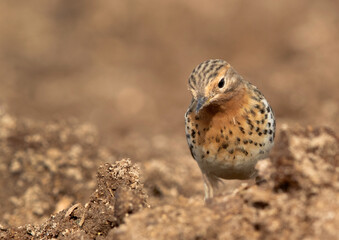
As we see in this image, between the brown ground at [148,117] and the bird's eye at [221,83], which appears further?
the bird's eye at [221,83]

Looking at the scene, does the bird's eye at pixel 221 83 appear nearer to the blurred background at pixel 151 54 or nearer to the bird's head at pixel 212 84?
the bird's head at pixel 212 84

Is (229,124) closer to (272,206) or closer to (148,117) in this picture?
(272,206)

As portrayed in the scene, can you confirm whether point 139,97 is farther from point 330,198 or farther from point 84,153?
point 330,198

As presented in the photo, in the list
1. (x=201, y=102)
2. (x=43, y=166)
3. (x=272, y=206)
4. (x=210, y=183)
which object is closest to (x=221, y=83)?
(x=201, y=102)

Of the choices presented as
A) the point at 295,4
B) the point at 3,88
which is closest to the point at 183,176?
the point at 3,88

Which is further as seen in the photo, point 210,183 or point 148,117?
point 148,117

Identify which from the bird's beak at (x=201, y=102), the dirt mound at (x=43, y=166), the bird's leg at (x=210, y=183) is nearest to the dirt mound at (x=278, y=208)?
the bird's beak at (x=201, y=102)

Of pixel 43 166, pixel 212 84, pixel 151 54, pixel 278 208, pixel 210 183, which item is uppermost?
pixel 151 54
